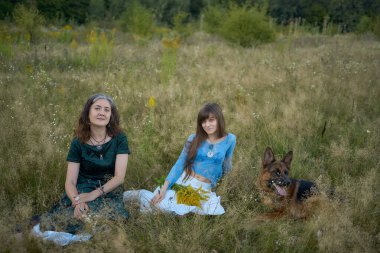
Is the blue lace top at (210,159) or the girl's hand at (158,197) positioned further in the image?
the blue lace top at (210,159)

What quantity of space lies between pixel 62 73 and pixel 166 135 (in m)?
4.25

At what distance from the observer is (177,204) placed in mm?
3141

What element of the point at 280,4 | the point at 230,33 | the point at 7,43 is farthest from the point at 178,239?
the point at 280,4

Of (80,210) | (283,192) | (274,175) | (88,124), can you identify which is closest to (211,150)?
(274,175)

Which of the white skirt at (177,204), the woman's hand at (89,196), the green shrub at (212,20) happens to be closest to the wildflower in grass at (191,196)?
the white skirt at (177,204)

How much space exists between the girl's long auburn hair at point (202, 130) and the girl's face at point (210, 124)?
0.02 metres

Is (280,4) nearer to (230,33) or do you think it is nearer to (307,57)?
(230,33)

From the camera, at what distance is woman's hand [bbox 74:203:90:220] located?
2898mm

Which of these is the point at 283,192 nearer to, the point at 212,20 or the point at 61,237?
the point at 61,237

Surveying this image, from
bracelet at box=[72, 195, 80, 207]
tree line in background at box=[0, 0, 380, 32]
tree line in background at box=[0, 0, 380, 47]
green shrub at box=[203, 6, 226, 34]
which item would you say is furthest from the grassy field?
tree line in background at box=[0, 0, 380, 32]

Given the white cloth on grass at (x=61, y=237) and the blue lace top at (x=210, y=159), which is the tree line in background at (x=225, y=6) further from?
the white cloth on grass at (x=61, y=237)

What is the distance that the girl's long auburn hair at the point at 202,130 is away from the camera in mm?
3473

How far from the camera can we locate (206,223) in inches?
113

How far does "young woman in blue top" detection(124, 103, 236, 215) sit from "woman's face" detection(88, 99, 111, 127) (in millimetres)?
791
